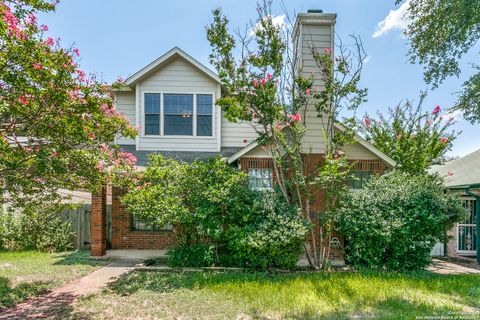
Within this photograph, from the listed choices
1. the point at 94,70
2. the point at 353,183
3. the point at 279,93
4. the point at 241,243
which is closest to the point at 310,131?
the point at 279,93

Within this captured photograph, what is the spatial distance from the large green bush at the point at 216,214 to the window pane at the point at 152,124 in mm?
3803

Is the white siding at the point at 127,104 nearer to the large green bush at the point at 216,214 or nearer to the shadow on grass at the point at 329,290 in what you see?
the large green bush at the point at 216,214

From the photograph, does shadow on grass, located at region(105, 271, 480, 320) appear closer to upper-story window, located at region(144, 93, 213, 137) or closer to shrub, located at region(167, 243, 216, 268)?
shrub, located at region(167, 243, 216, 268)

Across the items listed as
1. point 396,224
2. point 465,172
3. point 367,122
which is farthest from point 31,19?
point 465,172

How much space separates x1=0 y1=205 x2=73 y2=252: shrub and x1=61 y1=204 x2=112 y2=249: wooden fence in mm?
260

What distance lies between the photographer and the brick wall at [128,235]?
1066 cm

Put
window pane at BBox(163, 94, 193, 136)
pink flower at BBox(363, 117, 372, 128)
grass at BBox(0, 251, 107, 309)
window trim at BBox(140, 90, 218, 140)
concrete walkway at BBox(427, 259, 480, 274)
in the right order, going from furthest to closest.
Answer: pink flower at BBox(363, 117, 372, 128)
window pane at BBox(163, 94, 193, 136)
window trim at BBox(140, 90, 218, 140)
concrete walkway at BBox(427, 259, 480, 274)
grass at BBox(0, 251, 107, 309)

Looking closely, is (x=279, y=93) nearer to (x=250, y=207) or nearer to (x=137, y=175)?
(x=250, y=207)

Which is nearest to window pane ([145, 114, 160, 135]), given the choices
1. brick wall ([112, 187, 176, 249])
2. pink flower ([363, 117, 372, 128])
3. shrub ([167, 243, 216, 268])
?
brick wall ([112, 187, 176, 249])

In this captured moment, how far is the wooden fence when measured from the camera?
35.3 feet

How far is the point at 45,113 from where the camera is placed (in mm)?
5520

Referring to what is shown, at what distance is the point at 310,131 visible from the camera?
30.0ft

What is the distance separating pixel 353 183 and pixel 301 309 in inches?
218

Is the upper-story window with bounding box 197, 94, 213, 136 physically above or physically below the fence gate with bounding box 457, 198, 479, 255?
above
